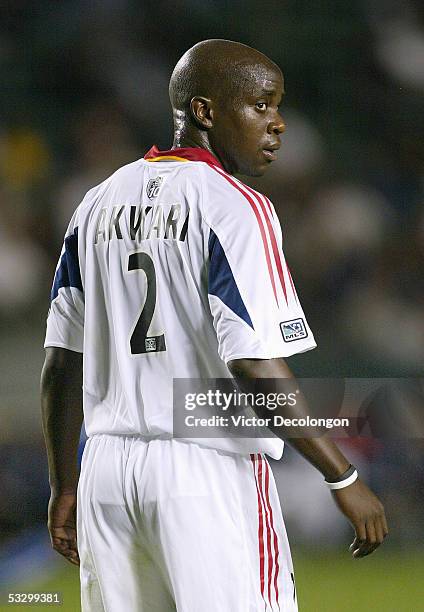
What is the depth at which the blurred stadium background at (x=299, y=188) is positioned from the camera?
200 cm

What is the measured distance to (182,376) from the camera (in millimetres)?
1229

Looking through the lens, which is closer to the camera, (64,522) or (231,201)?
(231,201)

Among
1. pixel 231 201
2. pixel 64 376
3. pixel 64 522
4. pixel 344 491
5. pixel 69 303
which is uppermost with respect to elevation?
pixel 231 201

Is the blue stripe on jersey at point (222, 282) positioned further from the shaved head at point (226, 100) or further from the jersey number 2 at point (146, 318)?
the shaved head at point (226, 100)

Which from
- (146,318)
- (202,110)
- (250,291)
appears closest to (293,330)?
(250,291)

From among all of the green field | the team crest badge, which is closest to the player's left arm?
the team crest badge

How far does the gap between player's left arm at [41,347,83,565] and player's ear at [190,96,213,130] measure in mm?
376

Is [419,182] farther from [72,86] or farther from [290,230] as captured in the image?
[72,86]

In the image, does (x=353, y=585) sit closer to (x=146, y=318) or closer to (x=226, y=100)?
(x=146, y=318)

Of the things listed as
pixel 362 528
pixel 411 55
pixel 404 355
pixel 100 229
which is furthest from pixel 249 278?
pixel 411 55

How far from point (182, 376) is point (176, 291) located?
0.11 metres

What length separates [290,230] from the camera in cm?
208

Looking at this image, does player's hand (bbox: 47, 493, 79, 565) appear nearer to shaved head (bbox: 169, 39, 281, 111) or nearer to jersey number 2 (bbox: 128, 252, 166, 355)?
jersey number 2 (bbox: 128, 252, 166, 355)

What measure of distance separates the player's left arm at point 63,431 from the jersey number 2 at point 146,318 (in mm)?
181
